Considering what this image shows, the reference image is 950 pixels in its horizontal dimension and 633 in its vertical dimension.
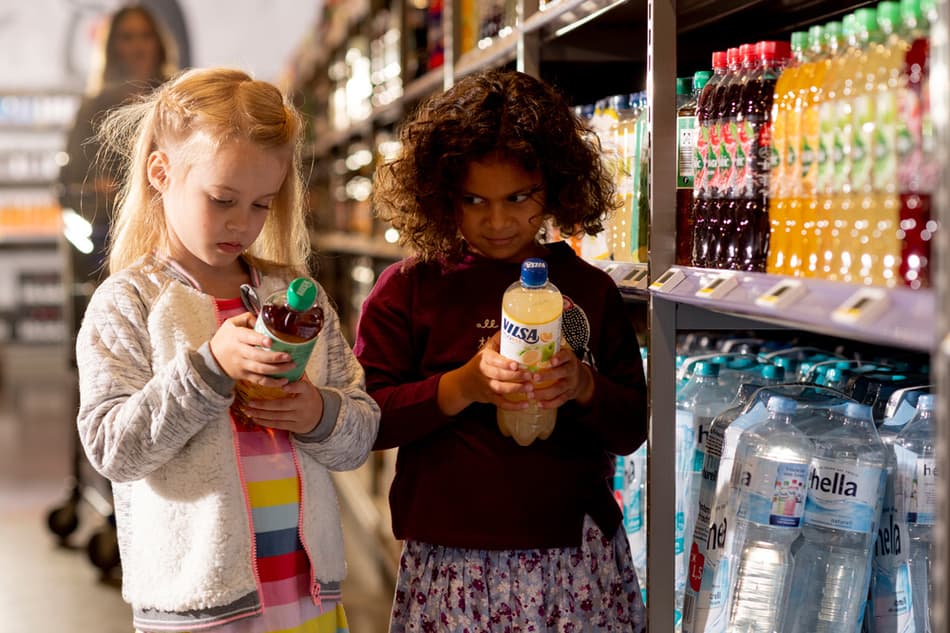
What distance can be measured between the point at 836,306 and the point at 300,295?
677 millimetres

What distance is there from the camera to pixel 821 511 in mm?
1593

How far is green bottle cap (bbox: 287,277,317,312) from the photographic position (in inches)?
56.3

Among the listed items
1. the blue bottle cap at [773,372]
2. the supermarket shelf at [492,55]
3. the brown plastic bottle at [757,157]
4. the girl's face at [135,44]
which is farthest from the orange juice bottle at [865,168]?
the girl's face at [135,44]

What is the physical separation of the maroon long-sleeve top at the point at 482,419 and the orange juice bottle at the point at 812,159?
48 centimetres

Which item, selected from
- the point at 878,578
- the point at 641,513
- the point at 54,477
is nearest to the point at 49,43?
the point at 54,477

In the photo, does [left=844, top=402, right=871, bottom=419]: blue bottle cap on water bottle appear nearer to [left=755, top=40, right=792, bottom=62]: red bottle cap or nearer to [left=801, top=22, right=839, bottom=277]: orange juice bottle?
[left=801, top=22, right=839, bottom=277]: orange juice bottle

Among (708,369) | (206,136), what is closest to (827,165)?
(708,369)

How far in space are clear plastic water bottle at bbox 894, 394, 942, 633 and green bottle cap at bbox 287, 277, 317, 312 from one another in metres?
0.88

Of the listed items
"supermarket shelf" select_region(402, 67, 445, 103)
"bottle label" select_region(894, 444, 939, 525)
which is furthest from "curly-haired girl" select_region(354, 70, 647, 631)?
"supermarket shelf" select_region(402, 67, 445, 103)

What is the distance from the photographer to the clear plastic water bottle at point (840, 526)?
1566 mm

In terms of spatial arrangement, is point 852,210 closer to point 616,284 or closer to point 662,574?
point 616,284

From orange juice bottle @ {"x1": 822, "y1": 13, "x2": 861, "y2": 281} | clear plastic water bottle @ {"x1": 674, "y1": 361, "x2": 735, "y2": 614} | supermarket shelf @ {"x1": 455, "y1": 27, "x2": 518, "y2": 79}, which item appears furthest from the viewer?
supermarket shelf @ {"x1": 455, "y1": 27, "x2": 518, "y2": 79}

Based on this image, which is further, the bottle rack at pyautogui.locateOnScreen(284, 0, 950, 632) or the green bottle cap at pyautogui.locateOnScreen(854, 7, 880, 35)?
the green bottle cap at pyautogui.locateOnScreen(854, 7, 880, 35)

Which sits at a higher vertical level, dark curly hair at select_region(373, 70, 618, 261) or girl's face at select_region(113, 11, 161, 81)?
girl's face at select_region(113, 11, 161, 81)
